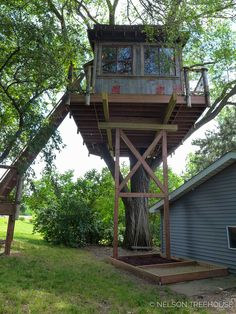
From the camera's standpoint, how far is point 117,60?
33.6 feet

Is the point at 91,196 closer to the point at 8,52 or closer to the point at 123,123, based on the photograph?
the point at 123,123

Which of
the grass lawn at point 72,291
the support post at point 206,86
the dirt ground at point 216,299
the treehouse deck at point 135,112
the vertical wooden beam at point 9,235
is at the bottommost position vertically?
the dirt ground at point 216,299

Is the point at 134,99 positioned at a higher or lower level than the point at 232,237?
higher

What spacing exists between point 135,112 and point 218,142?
1439cm

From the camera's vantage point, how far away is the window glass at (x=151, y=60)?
32.9 feet

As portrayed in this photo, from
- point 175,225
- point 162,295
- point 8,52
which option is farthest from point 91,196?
point 162,295

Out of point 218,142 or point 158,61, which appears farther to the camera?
point 218,142

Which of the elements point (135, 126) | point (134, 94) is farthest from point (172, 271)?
point (134, 94)

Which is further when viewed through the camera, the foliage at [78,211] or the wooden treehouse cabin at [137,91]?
the foliage at [78,211]

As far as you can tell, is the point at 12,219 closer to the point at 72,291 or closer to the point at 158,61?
the point at 72,291


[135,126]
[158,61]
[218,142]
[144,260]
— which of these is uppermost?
[218,142]

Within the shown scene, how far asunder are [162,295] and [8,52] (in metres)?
8.23

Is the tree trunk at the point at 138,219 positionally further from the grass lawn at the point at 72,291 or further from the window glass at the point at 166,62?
the window glass at the point at 166,62

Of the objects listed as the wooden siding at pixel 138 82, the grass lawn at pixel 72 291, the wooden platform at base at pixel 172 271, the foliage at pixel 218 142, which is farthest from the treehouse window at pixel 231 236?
the foliage at pixel 218 142
